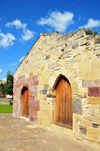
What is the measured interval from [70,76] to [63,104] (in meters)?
1.13

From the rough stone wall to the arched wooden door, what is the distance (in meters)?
0.17

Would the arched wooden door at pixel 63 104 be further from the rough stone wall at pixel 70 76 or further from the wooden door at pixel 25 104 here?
the wooden door at pixel 25 104

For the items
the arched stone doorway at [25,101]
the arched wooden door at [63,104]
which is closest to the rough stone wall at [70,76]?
the arched wooden door at [63,104]

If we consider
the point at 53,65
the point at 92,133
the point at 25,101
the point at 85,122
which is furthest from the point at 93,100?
the point at 25,101

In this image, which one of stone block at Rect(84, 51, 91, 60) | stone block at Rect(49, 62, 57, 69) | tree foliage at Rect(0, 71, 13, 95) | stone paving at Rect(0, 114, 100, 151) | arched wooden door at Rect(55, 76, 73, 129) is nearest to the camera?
stone paving at Rect(0, 114, 100, 151)

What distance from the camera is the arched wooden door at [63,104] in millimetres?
4656

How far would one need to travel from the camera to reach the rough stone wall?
12.2ft

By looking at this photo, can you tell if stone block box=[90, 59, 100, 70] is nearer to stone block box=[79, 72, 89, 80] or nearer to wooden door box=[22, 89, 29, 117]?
stone block box=[79, 72, 89, 80]

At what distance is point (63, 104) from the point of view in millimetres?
4930

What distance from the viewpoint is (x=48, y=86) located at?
5.53 metres

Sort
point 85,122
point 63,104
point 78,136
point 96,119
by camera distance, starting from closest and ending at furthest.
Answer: point 96,119, point 85,122, point 78,136, point 63,104

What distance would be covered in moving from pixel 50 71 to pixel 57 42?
1.15 meters

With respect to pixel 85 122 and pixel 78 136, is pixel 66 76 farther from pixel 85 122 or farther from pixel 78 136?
pixel 78 136

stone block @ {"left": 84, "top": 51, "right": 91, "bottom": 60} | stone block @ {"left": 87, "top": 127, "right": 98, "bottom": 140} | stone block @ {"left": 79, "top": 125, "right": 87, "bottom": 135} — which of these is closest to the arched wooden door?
stone block @ {"left": 79, "top": 125, "right": 87, "bottom": 135}
